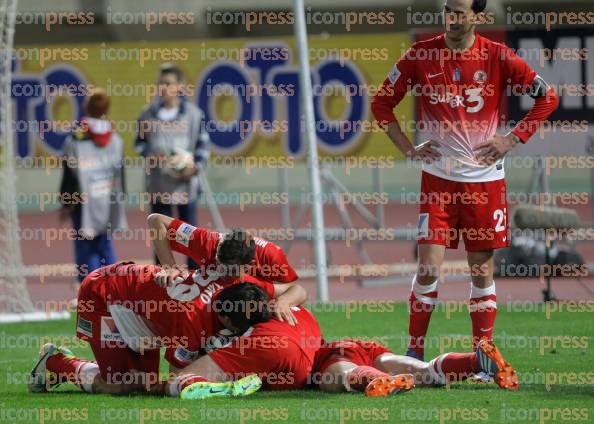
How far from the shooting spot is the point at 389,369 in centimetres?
800

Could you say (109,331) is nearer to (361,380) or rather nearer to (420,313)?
(361,380)

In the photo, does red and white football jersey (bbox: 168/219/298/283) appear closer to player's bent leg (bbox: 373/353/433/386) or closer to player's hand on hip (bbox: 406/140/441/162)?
player's bent leg (bbox: 373/353/433/386)

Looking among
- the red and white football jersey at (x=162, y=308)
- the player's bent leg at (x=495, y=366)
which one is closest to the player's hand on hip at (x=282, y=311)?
the red and white football jersey at (x=162, y=308)

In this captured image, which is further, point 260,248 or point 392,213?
point 392,213

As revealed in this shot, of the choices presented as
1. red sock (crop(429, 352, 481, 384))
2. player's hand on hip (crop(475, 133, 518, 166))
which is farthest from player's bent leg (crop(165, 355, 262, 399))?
player's hand on hip (crop(475, 133, 518, 166))

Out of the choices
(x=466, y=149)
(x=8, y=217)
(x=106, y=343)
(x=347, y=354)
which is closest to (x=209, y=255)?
(x=106, y=343)

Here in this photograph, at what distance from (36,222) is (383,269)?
12.5 meters

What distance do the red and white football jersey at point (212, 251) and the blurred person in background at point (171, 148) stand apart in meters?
5.22

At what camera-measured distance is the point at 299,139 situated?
23781 millimetres

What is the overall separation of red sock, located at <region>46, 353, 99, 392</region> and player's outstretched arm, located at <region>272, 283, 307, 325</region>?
1214 mm

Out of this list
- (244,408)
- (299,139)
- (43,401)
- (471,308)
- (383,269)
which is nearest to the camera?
(244,408)

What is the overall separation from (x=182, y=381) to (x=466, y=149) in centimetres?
233

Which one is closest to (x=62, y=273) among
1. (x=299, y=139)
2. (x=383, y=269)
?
(x=383, y=269)

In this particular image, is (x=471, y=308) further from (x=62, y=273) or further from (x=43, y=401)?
(x=62, y=273)
